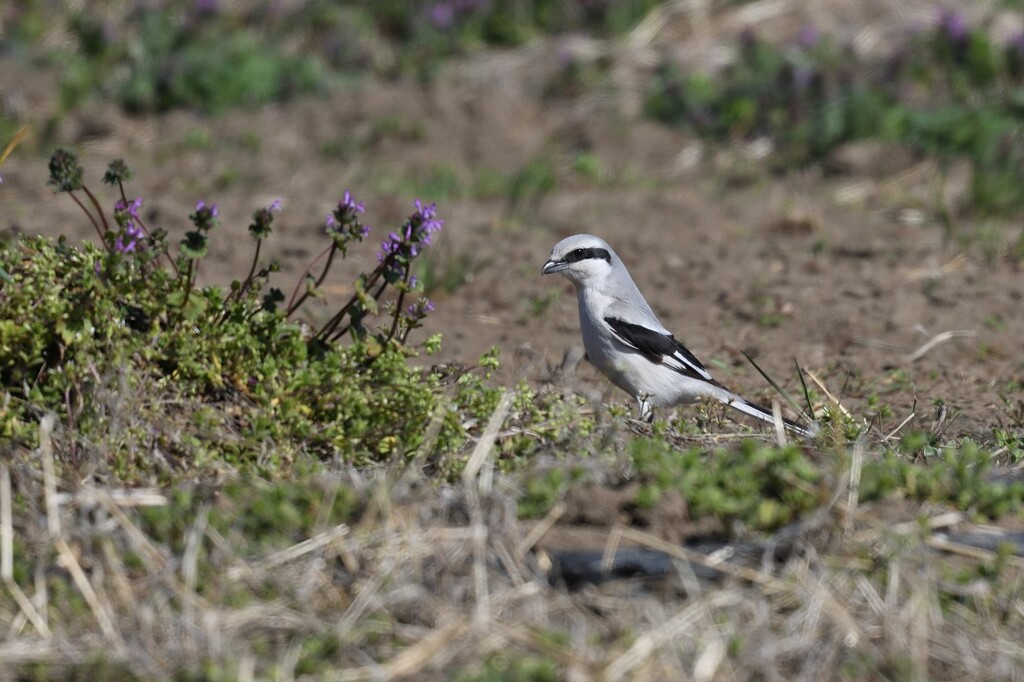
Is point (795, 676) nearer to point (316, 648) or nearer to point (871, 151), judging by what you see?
point (316, 648)

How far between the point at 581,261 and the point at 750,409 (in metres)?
1.14

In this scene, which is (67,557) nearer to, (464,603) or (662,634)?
(464,603)

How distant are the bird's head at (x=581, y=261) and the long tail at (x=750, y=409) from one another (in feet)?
2.55

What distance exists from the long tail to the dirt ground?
0.92 ft

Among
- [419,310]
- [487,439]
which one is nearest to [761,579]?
[487,439]

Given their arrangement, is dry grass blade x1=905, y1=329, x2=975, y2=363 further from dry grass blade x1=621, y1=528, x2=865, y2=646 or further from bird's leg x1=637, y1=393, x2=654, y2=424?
dry grass blade x1=621, y1=528, x2=865, y2=646

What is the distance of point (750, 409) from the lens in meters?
5.48

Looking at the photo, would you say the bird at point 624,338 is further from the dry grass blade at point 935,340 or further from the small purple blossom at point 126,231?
the small purple blossom at point 126,231

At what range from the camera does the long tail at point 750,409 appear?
5047mm

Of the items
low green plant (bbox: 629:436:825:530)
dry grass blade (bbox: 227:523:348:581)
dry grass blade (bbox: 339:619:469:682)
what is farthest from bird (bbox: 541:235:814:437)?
dry grass blade (bbox: 339:619:469:682)

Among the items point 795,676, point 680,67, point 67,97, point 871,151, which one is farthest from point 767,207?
point 795,676

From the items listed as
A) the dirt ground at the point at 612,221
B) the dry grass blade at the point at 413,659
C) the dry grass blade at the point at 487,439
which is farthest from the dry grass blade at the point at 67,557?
the dirt ground at the point at 612,221

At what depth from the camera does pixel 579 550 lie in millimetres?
3625

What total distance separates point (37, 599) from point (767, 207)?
6579 mm
